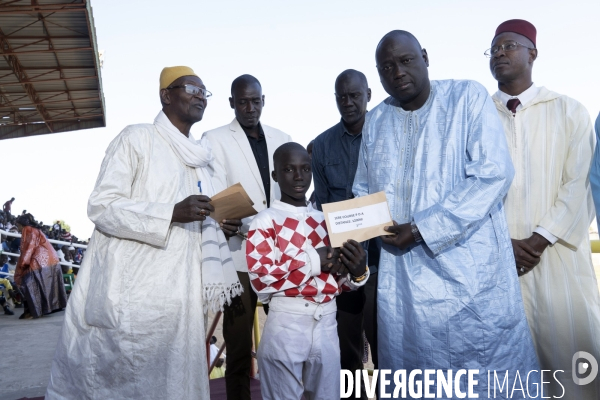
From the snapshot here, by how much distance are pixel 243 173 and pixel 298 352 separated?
4.71 ft

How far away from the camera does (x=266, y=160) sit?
4.26 meters

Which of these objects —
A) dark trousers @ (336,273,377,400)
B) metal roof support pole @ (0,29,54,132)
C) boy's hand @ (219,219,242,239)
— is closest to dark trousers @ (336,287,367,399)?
dark trousers @ (336,273,377,400)

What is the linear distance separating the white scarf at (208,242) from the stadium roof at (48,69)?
11017 mm

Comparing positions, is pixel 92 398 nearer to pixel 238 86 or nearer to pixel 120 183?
pixel 120 183

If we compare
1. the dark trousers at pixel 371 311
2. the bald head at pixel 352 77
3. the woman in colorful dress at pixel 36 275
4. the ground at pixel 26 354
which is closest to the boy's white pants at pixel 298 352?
the dark trousers at pixel 371 311

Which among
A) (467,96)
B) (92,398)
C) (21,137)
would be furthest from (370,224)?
(21,137)

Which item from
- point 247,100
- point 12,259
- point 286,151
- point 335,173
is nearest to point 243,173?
point 247,100

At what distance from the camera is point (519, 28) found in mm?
3584

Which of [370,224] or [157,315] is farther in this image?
[157,315]

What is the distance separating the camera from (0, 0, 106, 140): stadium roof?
546 inches

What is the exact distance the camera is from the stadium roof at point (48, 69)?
13.9 m

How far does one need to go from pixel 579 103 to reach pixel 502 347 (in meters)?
1.63

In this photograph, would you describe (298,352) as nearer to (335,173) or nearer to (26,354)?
(335,173)

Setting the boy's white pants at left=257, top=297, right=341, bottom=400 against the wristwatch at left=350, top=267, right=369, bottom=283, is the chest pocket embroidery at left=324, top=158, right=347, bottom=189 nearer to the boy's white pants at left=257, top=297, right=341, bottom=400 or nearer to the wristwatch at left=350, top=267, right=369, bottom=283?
the wristwatch at left=350, top=267, right=369, bottom=283
